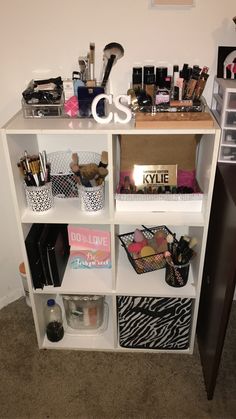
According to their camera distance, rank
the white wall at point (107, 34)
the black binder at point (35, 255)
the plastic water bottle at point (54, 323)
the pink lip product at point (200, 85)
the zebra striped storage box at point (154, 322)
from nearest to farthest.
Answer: the pink lip product at point (200, 85) → the white wall at point (107, 34) → the black binder at point (35, 255) → the zebra striped storage box at point (154, 322) → the plastic water bottle at point (54, 323)

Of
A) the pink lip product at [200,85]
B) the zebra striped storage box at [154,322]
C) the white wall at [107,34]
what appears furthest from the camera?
the zebra striped storage box at [154,322]

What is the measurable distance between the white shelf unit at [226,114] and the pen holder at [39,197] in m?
0.64

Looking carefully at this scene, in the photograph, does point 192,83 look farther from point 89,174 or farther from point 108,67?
point 89,174

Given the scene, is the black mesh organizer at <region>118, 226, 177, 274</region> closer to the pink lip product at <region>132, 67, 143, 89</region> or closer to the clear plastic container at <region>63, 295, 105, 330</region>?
the clear plastic container at <region>63, 295, 105, 330</region>

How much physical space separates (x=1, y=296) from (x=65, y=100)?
1099 mm

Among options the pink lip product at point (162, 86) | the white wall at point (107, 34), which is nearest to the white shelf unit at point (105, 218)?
the pink lip product at point (162, 86)

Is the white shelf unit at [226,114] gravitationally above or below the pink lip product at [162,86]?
below

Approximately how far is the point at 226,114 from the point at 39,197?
0.72 m

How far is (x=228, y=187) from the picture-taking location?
1257 mm

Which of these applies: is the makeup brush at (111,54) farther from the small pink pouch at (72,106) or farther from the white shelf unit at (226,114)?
the white shelf unit at (226,114)

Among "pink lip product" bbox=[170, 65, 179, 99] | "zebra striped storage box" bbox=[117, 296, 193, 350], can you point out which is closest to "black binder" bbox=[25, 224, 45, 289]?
"zebra striped storage box" bbox=[117, 296, 193, 350]

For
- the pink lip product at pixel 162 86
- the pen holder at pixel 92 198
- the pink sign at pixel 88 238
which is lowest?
the pink sign at pixel 88 238

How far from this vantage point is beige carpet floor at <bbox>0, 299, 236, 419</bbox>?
4.86 feet

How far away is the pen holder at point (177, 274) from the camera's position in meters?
1.53
